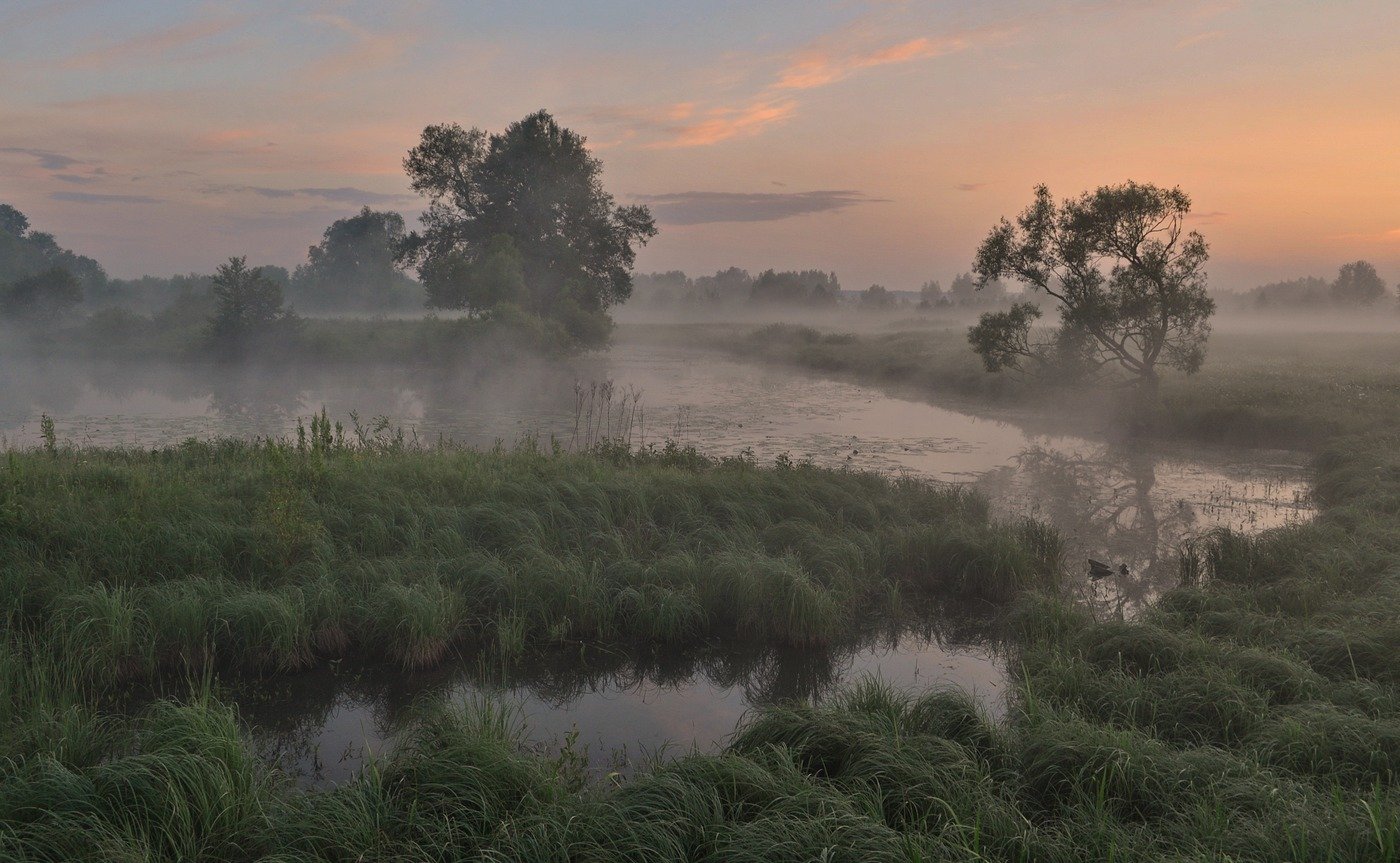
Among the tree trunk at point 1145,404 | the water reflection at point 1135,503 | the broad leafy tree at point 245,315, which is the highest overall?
the broad leafy tree at point 245,315

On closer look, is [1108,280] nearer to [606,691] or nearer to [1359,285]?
[606,691]

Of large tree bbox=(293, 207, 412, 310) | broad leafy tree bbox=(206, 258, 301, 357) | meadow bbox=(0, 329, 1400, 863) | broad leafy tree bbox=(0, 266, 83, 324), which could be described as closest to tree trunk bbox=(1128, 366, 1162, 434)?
meadow bbox=(0, 329, 1400, 863)

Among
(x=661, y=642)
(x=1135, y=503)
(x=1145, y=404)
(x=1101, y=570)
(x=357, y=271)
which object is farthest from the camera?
(x=357, y=271)

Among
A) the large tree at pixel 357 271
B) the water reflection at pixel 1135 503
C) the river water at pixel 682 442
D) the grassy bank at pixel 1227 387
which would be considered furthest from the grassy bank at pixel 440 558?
the large tree at pixel 357 271

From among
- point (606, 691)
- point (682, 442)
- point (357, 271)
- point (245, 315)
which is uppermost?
point (357, 271)

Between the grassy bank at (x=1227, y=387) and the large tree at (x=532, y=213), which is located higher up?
the large tree at (x=532, y=213)

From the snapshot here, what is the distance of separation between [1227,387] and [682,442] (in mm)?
16111

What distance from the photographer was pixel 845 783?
15.4 ft

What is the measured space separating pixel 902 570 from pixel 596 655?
422 cm

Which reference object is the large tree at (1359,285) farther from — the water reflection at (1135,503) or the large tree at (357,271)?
the large tree at (357,271)

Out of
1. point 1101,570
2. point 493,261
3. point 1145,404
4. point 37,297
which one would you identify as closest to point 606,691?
point 1101,570

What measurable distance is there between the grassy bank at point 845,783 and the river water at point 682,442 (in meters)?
0.96

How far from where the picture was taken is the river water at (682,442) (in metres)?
6.62

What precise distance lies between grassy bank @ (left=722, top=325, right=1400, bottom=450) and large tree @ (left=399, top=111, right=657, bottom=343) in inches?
452
